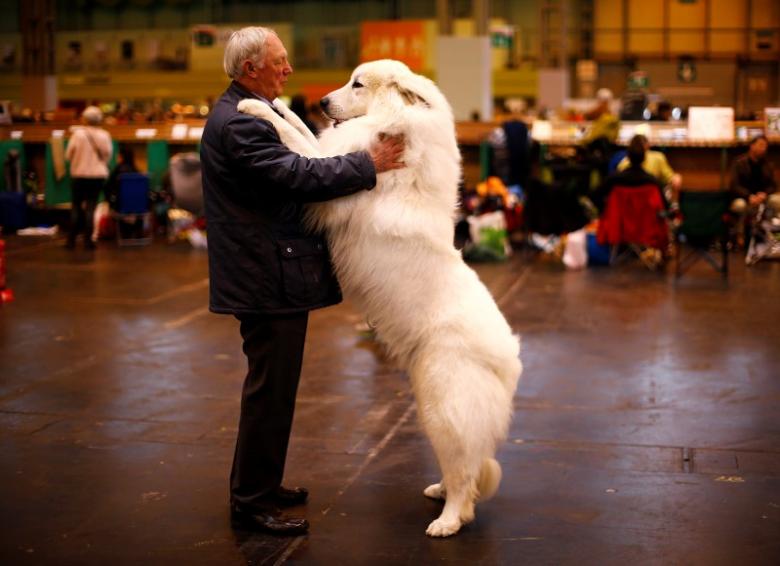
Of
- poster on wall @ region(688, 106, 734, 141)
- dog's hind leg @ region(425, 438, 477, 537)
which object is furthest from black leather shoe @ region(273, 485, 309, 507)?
poster on wall @ region(688, 106, 734, 141)

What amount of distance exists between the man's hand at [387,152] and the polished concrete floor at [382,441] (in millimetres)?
1307

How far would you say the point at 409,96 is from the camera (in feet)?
11.7

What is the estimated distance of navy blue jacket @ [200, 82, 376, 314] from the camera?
349cm

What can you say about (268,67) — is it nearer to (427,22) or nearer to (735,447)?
(735,447)

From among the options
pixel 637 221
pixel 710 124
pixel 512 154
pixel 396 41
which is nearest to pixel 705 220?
pixel 637 221

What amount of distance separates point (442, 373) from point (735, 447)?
188 cm

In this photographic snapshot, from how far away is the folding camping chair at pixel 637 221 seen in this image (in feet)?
34.8

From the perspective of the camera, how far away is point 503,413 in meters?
3.71

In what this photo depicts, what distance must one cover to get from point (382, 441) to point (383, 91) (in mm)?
1948

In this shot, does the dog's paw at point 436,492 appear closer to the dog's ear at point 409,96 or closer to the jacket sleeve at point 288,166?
the jacket sleeve at point 288,166

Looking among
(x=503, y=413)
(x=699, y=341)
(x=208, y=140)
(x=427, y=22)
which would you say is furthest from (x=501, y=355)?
(x=427, y=22)

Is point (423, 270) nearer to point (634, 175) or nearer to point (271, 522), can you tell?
point (271, 522)

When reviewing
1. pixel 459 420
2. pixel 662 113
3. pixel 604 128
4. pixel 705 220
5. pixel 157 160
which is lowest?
pixel 459 420

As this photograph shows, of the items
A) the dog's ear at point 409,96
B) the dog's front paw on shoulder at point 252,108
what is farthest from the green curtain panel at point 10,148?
the dog's ear at point 409,96
